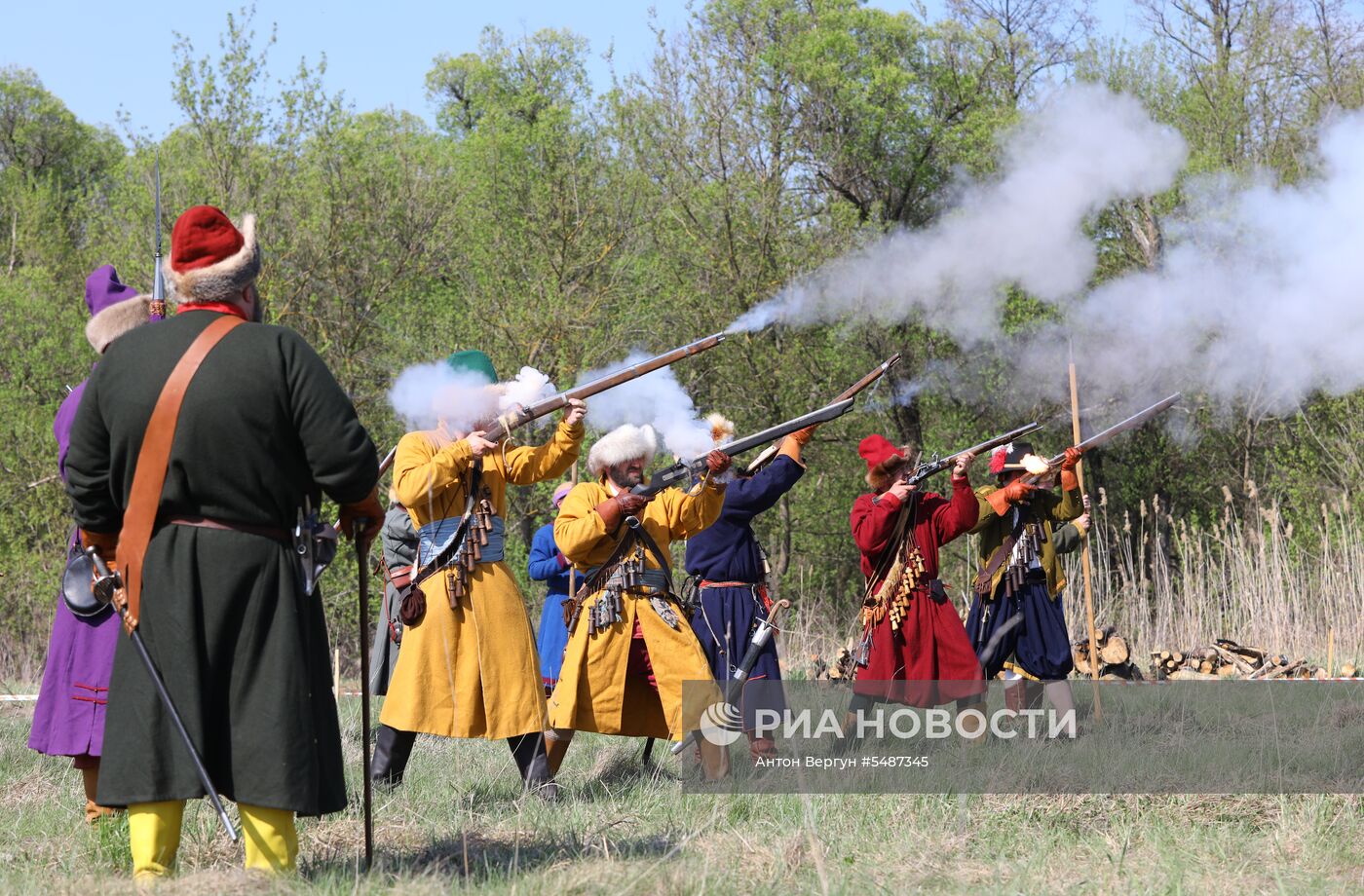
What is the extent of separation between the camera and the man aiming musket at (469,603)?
5.81 m

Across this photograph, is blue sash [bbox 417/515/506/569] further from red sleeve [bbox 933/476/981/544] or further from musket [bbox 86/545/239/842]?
red sleeve [bbox 933/476/981/544]

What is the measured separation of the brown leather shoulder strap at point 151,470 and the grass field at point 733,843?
2.62ft

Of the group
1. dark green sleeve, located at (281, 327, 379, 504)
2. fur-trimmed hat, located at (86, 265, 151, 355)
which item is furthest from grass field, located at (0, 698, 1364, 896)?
fur-trimmed hat, located at (86, 265, 151, 355)

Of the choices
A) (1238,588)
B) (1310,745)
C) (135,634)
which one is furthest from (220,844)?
(1238,588)

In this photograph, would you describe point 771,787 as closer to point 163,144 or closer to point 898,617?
point 898,617

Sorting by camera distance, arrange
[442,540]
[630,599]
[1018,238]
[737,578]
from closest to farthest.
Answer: [442,540]
[630,599]
[737,578]
[1018,238]

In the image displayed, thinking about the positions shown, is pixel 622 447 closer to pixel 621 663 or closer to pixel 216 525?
pixel 621 663

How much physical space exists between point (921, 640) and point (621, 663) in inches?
75.4

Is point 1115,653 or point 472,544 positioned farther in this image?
point 1115,653

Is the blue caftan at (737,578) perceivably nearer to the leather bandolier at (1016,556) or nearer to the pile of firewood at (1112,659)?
the leather bandolier at (1016,556)

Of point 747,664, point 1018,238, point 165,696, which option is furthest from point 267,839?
point 1018,238

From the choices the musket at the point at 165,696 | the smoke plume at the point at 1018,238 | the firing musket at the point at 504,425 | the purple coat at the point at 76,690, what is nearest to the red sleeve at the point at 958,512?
the firing musket at the point at 504,425

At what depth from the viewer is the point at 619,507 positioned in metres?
6.27

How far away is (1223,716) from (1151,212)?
33.9 feet
